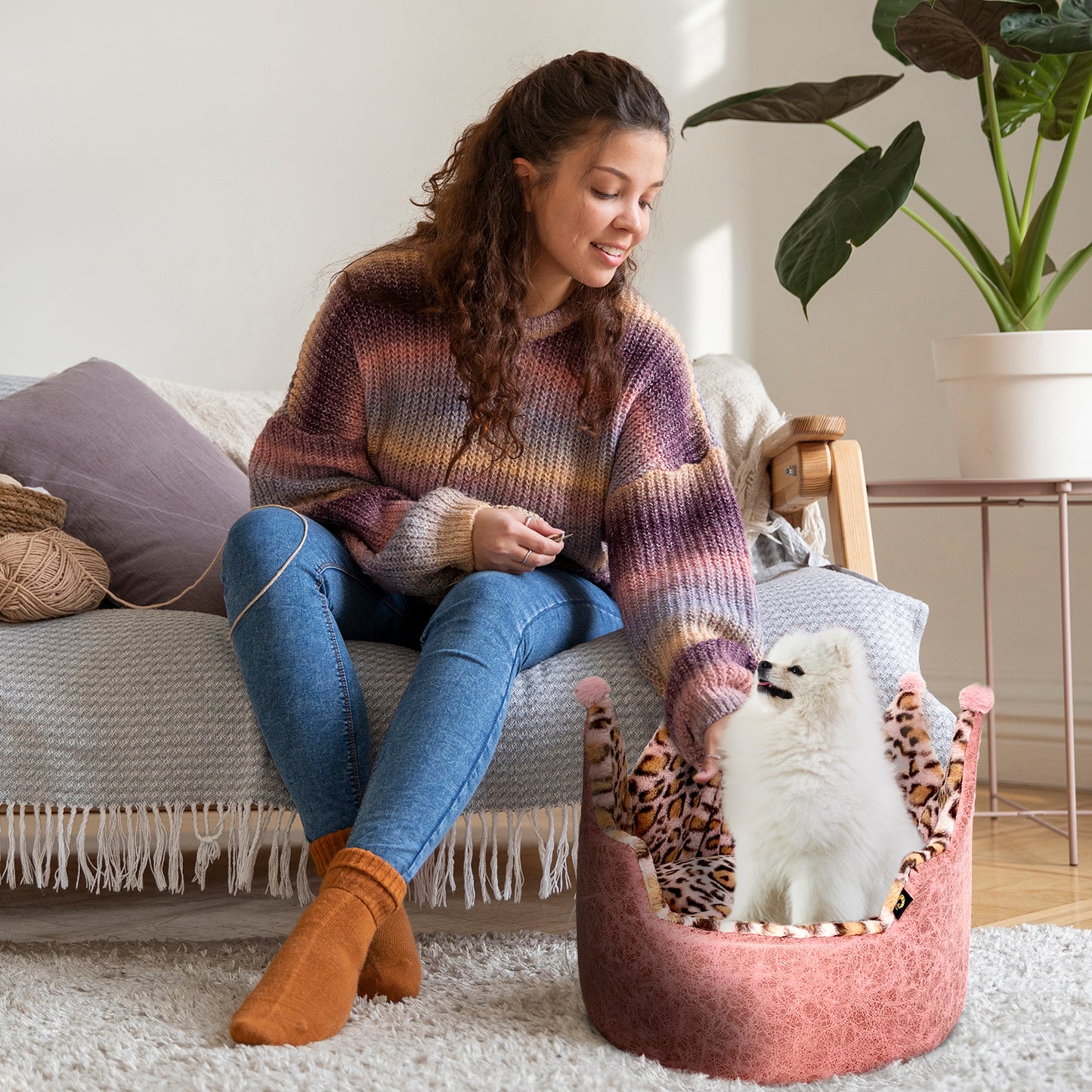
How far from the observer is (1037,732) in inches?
81.7

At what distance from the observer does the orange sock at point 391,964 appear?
3.10 ft

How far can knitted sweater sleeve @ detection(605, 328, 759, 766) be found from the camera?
3.33ft

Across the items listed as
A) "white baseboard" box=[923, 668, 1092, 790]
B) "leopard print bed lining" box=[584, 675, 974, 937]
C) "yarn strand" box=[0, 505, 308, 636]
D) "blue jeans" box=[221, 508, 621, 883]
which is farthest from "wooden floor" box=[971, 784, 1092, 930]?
"yarn strand" box=[0, 505, 308, 636]

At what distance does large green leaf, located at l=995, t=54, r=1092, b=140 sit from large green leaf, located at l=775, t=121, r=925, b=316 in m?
0.24

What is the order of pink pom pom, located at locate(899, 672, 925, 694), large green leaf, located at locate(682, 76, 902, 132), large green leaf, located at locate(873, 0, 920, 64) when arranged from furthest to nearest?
large green leaf, located at locate(873, 0, 920, 64) < large green leaf, located at locate(682, 76, 902, 132) < pink pom pom, located at locate(899, 672, 925, 694)

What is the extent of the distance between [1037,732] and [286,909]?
1381 millimetres

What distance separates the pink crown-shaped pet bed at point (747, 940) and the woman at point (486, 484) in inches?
3.7

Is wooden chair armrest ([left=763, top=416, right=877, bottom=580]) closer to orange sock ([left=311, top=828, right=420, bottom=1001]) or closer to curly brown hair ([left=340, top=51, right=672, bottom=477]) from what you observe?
curly brown hair ([left=340, top=51, right=672, bottom=477])

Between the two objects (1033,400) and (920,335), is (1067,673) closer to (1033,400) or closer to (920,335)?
(1033,400)

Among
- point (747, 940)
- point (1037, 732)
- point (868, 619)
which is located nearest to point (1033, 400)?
point (868, 619)

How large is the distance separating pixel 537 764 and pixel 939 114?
1706mm

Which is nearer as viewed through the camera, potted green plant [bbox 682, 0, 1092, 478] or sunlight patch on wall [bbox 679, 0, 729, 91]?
potted green plant [bbox 682, 0, 1092, 478]

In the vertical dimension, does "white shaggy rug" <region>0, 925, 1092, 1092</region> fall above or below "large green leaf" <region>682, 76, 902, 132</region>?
below

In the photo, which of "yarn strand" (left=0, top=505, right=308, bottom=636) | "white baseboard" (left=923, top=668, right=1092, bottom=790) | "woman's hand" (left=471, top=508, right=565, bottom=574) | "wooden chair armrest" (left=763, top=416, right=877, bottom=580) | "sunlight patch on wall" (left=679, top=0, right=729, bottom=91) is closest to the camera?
"woman's hand" (left=471, top=508, right=565, bottom=574)
